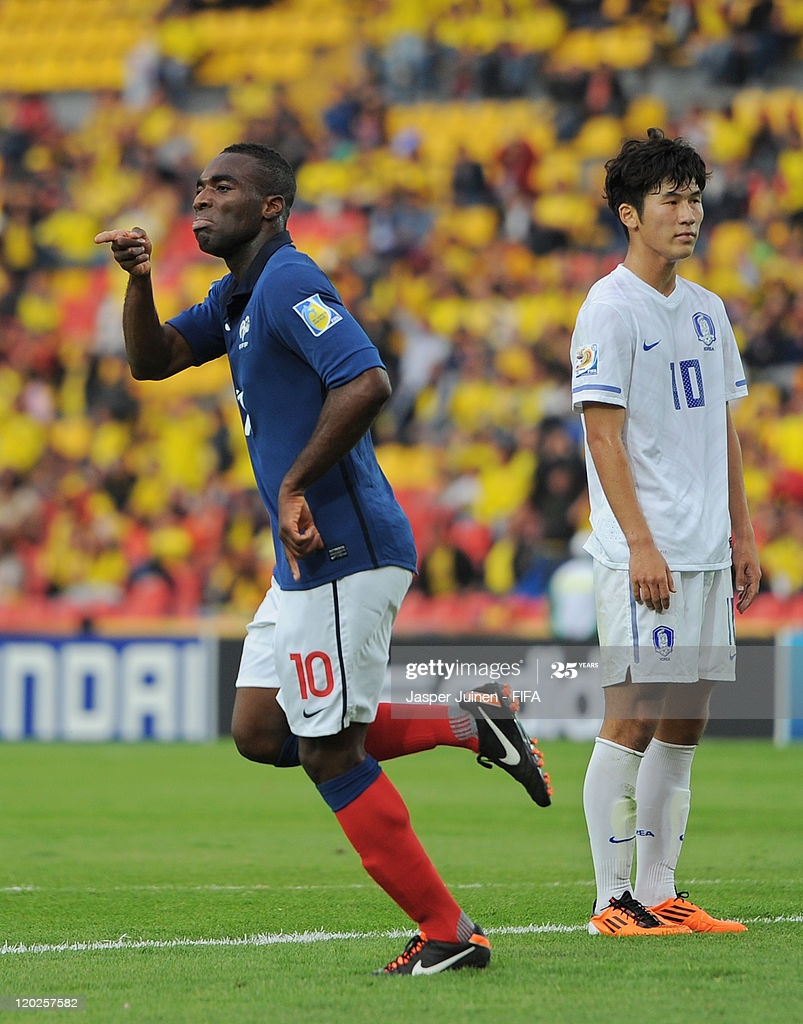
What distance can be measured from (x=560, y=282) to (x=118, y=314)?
16.6 feet

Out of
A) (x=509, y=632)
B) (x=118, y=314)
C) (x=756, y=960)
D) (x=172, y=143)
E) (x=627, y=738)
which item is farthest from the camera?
(x=172, y=143)

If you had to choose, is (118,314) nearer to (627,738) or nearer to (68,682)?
(68,682)

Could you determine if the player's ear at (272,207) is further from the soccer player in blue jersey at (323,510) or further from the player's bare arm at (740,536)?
the player's bare arm at (740,536)

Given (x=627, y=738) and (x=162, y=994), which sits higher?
(x=627, y=738)

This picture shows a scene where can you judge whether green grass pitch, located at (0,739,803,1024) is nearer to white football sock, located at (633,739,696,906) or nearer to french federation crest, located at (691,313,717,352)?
white football sock, located at (633,739,696,906)

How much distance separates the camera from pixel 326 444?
416 centimetres

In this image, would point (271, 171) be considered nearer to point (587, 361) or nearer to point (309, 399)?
point (309, 399)

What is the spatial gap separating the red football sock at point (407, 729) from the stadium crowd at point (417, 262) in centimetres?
863

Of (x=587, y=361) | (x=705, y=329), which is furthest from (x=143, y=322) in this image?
(x=705, y=329)

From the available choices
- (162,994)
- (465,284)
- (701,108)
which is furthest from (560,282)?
(162,994)

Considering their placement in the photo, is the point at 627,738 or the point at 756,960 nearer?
the point at 756,960

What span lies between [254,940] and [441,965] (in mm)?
885

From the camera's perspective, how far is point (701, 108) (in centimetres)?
1762

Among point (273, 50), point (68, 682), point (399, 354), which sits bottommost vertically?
point (68, 682)
